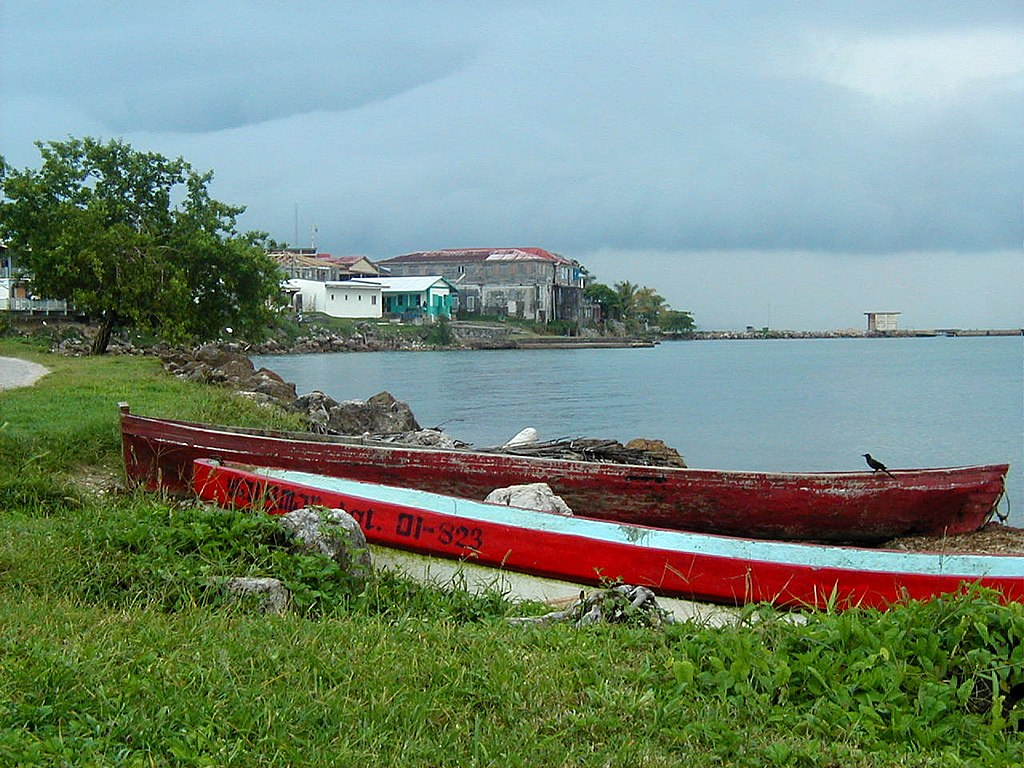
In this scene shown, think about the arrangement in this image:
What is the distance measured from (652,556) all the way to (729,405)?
2870 cm

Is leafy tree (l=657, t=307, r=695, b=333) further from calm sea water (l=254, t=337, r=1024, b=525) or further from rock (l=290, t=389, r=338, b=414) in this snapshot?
rock (l=290, t=389, r=338, b=414)

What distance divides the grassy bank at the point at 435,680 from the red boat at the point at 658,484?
3961mm

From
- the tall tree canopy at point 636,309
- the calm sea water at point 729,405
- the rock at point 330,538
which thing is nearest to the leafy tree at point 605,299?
the tall tree canopy at point 636,309

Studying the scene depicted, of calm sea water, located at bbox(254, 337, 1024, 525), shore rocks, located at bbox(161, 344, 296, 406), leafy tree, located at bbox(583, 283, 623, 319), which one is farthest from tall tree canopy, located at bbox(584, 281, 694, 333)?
shore rocks, located at bbox(161, 344, 296, 406)

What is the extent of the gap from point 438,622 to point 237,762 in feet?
6.77

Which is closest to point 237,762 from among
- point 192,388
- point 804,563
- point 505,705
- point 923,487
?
point 505,705

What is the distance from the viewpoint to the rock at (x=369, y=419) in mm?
19453

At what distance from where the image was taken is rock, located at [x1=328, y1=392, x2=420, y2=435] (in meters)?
19.5

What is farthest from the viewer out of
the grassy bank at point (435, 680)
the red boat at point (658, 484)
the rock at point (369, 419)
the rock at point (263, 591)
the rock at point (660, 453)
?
the rock at point (369, 419)

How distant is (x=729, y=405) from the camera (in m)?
35.1

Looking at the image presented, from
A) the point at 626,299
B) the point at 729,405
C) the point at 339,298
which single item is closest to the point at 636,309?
the point at 626,299

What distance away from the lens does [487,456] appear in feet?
33.2

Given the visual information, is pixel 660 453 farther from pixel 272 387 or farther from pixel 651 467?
pixel 272 387

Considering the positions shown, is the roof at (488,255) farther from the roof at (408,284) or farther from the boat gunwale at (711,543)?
the boat gunwale at (711,543)
